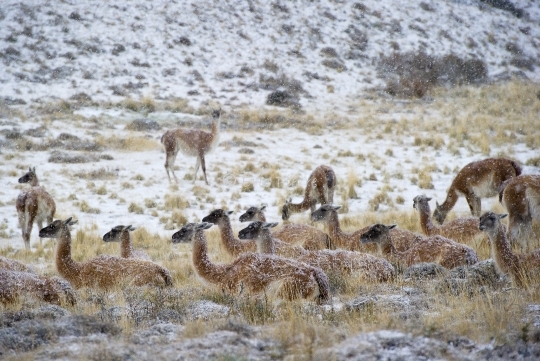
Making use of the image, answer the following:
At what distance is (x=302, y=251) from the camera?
8.18 m

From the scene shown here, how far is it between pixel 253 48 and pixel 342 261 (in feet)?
82.8

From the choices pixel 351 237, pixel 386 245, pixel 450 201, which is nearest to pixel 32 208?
pixel 351 237

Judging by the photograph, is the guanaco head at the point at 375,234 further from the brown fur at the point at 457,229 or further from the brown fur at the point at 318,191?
the brown fur at the point at 318,191

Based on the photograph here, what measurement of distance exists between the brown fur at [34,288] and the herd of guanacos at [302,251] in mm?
10

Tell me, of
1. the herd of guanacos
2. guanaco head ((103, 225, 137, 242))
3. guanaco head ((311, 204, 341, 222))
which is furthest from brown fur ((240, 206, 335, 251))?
guanaco head ((103, 225, 137, 242))

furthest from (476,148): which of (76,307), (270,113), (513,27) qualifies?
(513,27)

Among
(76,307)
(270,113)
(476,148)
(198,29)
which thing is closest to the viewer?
(76,307)

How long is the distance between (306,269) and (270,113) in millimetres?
19035

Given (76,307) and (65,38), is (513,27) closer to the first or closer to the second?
(65,38)

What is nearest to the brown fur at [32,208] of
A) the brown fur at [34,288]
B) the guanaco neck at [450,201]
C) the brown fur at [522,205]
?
the brown fur at [34,288]

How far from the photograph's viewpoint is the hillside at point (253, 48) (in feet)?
88.0

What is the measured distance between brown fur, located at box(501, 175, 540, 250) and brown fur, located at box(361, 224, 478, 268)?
1366mm

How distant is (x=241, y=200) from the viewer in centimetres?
1469

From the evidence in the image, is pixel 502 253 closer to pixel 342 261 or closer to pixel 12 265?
pixel 342 261
